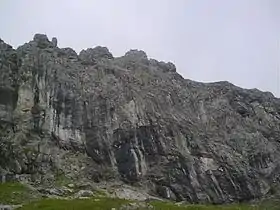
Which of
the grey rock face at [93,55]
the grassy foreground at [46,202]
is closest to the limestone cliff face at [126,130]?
the grey rock face at [93,55]

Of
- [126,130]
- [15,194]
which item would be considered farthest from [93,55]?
[15,194]

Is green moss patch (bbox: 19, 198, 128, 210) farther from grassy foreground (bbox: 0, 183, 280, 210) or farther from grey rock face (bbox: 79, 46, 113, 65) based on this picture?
grey rock face (bbox: 79, 46, 113, 65)

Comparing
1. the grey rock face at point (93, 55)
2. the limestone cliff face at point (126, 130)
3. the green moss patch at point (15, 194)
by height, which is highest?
the grey rock face at point (93, 55)

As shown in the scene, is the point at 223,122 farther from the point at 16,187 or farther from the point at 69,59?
the point at 16,187

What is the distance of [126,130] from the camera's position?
150 metres

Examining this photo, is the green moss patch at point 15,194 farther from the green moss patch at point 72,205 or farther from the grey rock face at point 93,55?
the grey rock face at point 93,55

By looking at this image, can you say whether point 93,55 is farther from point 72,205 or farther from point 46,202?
point 72,205

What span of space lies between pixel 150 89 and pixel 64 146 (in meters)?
44.7

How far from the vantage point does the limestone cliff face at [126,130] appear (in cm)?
14075

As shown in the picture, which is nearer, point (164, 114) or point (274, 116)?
point (164, 114)

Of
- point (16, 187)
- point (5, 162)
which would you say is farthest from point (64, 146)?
point (16, 187)

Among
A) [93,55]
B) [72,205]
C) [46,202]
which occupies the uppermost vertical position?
[93,55]

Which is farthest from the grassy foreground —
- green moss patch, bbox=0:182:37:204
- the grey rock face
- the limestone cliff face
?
the grey rock face

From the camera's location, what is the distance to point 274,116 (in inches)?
7323
